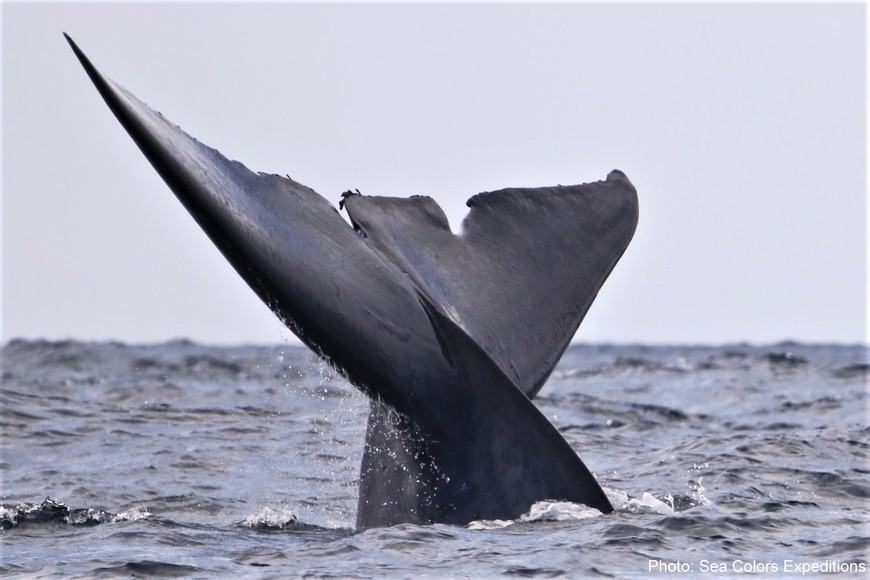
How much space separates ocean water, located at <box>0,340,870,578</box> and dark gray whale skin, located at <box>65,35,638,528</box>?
0.25m

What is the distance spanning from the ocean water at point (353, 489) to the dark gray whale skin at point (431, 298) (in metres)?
0.25

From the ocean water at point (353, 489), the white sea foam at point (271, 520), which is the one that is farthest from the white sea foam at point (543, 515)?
the white sea foam at point (271, 520)

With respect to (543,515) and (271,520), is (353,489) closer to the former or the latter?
(271,520)

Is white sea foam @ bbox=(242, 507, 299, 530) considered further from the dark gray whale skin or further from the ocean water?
the dark gray whale skin

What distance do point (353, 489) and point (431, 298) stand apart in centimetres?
346

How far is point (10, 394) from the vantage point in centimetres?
1606

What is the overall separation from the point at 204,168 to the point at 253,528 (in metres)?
2.80

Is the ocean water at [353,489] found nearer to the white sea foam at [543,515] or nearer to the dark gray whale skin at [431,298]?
the white sea foam at [543,515]

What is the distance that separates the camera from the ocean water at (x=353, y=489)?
6496 millimetres

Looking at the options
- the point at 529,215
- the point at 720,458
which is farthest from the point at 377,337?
the point at 720,458

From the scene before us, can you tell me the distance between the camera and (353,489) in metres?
9.62

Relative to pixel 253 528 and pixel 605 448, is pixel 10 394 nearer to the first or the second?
pixel 605 448

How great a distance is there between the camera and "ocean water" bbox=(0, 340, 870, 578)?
6.50 meters

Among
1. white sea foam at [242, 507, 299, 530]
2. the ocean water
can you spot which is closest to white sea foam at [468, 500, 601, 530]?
the ocean water
